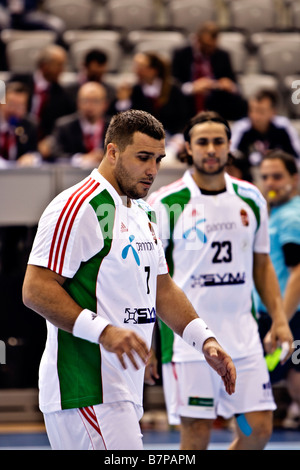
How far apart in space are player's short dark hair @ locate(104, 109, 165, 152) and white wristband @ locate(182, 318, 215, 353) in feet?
2.79

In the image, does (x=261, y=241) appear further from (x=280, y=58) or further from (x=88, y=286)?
(x=280, y=58)

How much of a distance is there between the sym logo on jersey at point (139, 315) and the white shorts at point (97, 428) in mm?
346

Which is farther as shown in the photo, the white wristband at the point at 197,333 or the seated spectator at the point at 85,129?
the seated spectator at the point at 85,129

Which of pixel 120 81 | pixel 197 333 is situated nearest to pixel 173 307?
pixel 197 333

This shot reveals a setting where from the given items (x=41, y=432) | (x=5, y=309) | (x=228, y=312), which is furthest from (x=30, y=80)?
(x=228, y=312)

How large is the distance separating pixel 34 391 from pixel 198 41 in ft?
16.9

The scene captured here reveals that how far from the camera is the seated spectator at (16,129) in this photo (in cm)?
859

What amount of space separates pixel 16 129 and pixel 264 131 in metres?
2.56

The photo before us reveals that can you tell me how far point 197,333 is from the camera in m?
3.83

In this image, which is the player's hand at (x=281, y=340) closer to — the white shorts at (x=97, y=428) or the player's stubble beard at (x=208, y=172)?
the player's stubble beard at (x=208, y=172)

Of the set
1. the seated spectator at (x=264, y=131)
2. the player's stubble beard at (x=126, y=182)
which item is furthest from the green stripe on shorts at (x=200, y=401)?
the seated spectator at (x=264, y=131)

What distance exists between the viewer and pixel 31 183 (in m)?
7.92
